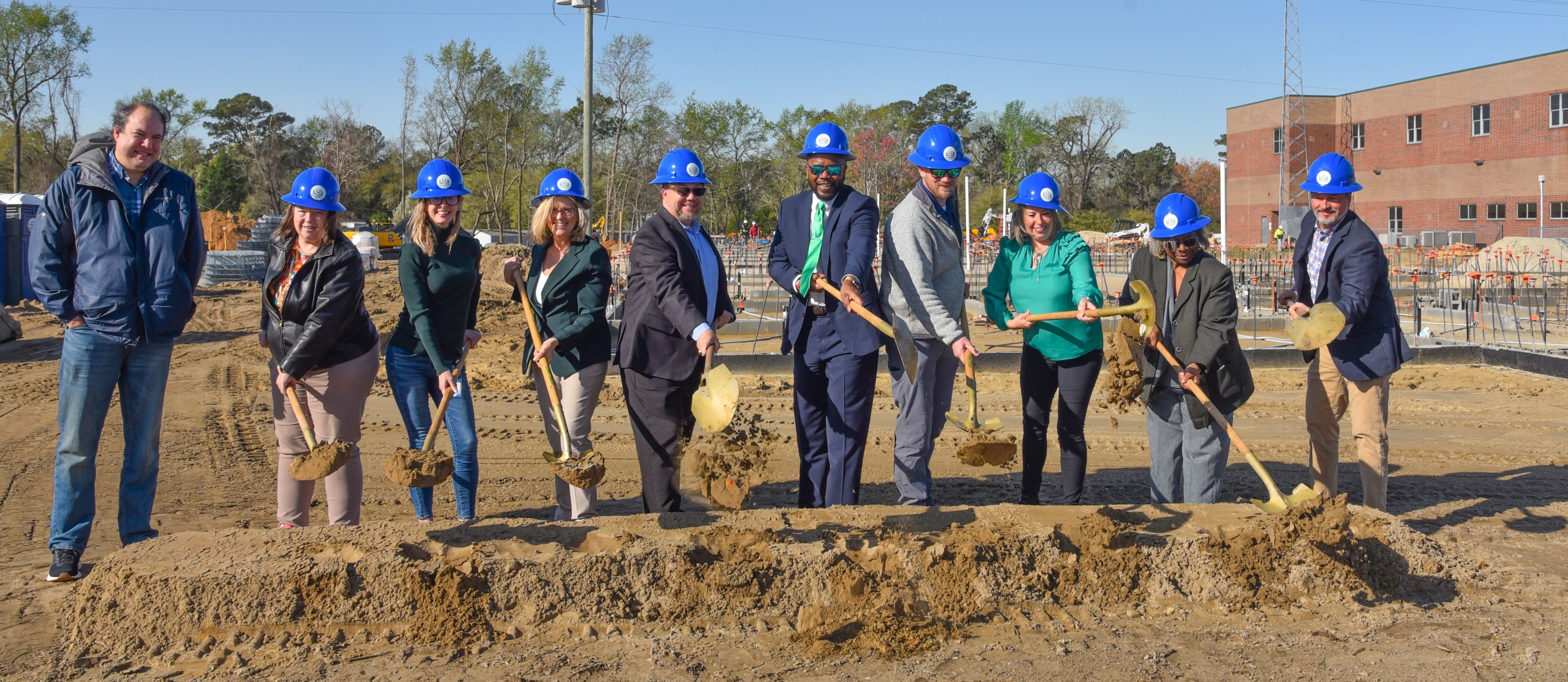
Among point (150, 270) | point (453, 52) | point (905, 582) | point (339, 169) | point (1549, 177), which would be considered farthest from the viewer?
point (339, 169)

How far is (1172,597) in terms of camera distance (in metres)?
3.96

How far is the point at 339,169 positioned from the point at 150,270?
152 feet

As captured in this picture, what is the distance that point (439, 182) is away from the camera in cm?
470

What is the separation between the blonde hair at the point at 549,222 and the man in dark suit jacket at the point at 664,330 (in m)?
0.37

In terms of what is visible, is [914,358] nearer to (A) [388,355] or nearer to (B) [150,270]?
(A) [388,355]

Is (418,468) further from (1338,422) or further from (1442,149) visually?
(1442,149)

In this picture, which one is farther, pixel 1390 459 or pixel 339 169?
pixel 339 169

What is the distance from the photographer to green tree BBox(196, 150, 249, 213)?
54.5 meters

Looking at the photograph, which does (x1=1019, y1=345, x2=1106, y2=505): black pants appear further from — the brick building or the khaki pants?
the brick building

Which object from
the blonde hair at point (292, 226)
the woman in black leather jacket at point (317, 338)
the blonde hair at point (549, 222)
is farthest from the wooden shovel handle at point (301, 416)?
the blonde hair at point (549, 222)

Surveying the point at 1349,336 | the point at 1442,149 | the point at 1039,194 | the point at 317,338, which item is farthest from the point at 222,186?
the point at 1349,336

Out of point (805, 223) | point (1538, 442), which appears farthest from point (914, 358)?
point (1538, 442)

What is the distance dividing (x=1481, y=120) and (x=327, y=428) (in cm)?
4806

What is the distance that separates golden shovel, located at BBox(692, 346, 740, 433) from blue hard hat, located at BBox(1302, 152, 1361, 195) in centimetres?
284
